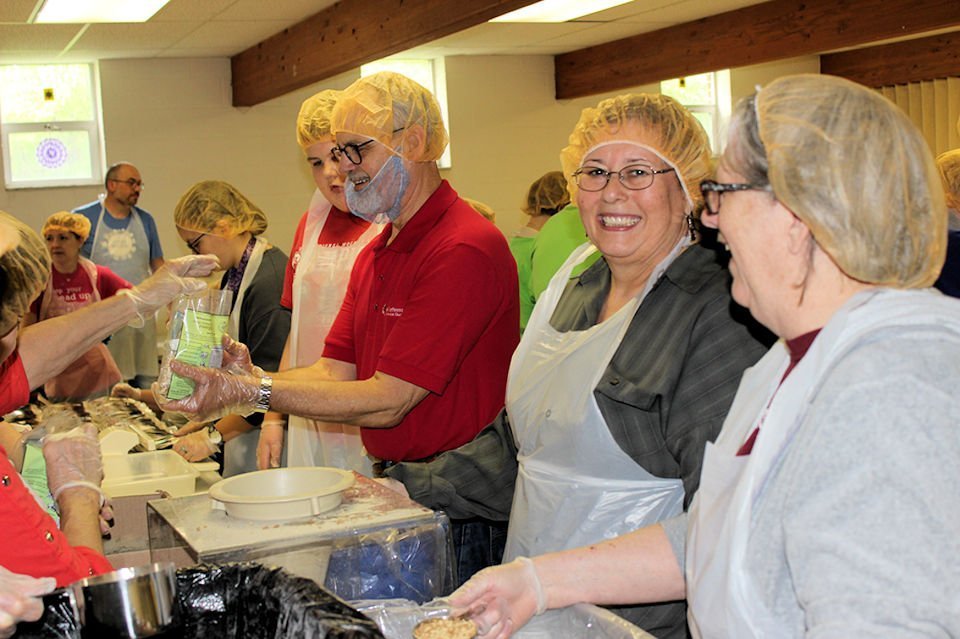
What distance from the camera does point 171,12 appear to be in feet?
18.3

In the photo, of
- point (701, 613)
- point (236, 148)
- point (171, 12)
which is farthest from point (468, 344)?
point (236, 148)

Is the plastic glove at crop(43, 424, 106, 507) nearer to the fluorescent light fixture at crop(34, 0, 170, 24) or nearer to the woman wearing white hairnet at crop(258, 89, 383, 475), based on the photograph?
the woman wearing white hairnet at crop(258, 89, 383, 475)

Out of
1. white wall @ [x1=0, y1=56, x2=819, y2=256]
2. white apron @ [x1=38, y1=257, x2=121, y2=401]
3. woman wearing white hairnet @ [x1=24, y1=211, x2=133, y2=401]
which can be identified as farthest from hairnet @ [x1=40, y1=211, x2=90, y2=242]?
white wall @ [x1=0, y1=56, x2=819, y2=256]

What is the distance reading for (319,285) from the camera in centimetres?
314

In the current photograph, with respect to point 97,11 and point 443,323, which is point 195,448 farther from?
point 97,11

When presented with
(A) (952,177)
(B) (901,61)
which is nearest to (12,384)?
(A) (952,177)

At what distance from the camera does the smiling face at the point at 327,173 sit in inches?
125

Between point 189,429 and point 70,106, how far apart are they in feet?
15.6

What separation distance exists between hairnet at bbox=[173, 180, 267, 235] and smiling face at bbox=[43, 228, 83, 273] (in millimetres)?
2019

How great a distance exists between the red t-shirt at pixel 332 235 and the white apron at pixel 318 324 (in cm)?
2

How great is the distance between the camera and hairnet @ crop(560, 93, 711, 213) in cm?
188

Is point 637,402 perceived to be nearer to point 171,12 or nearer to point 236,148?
point 171,12

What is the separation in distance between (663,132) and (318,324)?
60.3 inches

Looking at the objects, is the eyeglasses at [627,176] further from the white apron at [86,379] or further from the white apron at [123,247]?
the white apron at [123,247]
